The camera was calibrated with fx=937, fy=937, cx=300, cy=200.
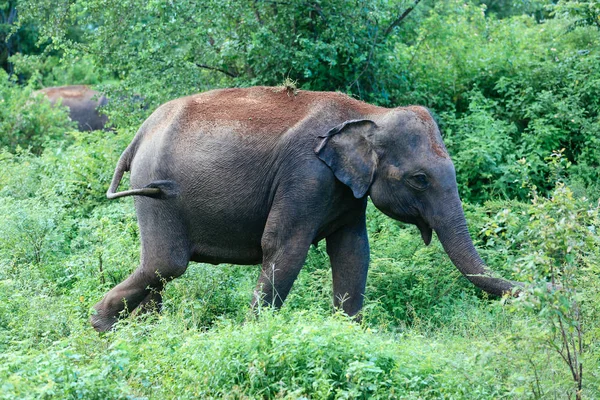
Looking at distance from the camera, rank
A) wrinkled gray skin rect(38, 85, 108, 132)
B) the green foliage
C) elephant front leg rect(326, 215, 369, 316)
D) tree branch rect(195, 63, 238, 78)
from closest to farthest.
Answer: elephant front leg rect(326, 215, 369, 316), tree branch rect(195, 63, 238, 78), the green foliage, wrinkled gray skin rect(38, 85, 108, 132)

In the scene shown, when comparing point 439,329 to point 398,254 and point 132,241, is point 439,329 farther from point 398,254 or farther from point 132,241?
point 132,241

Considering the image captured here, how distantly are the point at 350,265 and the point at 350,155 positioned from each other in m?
0.99

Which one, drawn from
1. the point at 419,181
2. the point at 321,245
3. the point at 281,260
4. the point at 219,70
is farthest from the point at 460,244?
the point at 219,70

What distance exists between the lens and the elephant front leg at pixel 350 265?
25.5 ft

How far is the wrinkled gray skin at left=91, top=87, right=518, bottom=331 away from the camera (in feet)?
24.0

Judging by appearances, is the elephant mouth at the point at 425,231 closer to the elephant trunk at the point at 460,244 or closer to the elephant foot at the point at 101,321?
the elephant trunk at the point at 460,244

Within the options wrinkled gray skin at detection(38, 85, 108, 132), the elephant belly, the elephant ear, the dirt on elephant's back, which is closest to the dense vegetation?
the elephant belly

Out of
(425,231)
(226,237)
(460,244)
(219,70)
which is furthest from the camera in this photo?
(219,70)

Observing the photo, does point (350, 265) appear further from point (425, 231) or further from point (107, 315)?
point (107, 315)

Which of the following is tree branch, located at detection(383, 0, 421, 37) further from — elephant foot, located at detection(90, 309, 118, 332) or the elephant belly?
elephant foot, located at detection(90, 309, 118, 332)

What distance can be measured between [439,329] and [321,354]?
2483 mm

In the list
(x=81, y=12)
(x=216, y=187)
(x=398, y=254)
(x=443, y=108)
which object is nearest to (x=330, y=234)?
(x=216, y=187)

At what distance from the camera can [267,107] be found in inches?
303

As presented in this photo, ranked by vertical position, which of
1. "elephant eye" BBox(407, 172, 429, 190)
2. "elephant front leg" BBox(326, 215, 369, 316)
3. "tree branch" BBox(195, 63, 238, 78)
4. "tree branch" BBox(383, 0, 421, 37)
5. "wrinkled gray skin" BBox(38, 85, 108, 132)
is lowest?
"wrinkled gray skin" BBox(38, 85, 108, 132)
